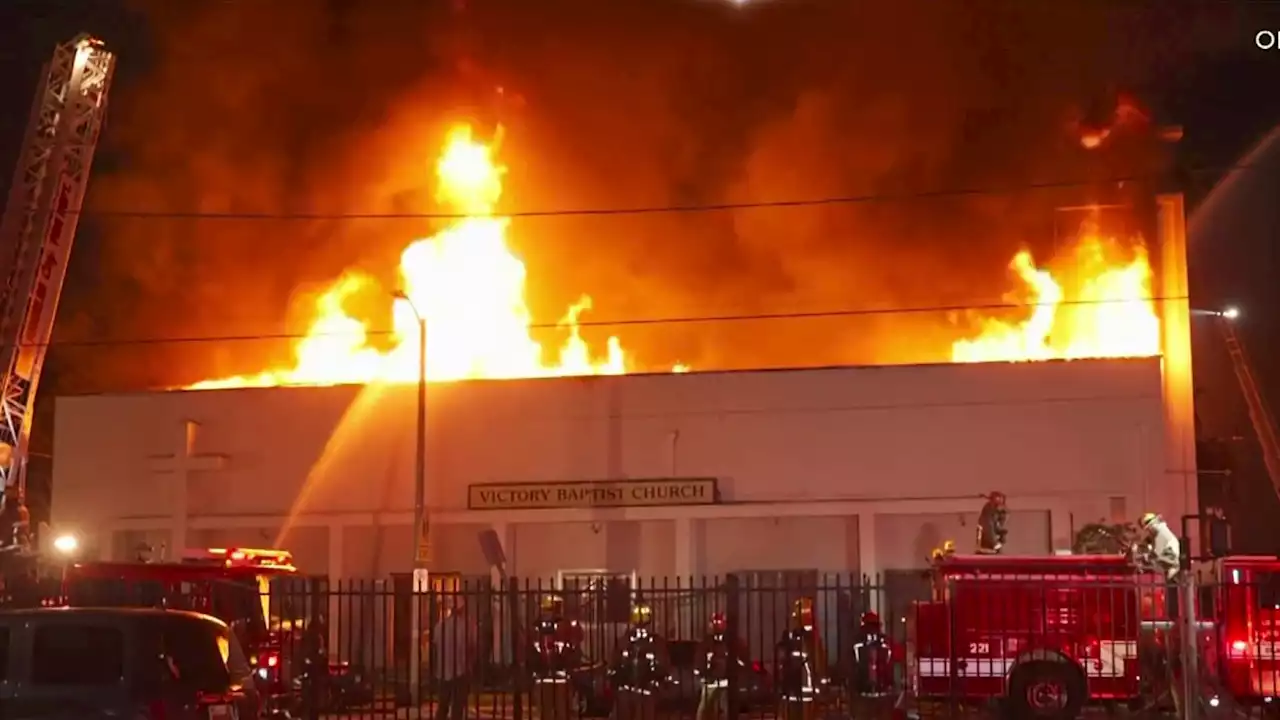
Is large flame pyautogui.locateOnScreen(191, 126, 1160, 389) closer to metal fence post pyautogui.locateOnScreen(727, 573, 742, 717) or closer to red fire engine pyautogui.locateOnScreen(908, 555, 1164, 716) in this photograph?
red fire engine pyautogui.locateOnScreen(908, 555, 1164, 716)

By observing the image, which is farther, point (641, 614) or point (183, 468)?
point (183, 468)

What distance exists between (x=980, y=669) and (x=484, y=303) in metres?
22.5

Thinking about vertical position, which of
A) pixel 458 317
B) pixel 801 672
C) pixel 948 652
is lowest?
pixel 801 672

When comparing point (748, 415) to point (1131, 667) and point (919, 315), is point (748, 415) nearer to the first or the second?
point (919, 315)

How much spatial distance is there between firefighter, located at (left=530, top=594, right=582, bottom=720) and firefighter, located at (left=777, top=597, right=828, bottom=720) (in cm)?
239

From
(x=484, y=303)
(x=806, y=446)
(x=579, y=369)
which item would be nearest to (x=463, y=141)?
(x=484, y=303)

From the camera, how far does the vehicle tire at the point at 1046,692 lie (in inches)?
591

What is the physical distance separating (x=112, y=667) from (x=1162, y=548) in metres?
11.0

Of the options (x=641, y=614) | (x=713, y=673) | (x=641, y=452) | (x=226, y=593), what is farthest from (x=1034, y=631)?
(x=641, y=452)

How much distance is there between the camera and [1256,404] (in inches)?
1332

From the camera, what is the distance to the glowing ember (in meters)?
31.1

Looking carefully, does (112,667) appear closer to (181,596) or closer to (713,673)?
(181,596)

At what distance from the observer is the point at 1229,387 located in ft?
126

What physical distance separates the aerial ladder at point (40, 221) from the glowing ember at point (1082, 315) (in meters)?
18.9
